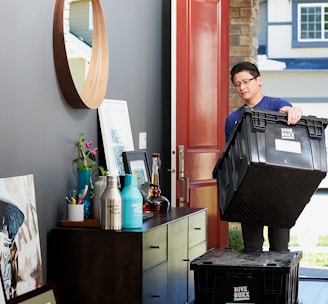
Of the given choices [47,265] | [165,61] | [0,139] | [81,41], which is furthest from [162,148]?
[0,139]

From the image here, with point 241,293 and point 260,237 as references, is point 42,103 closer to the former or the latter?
point 241,293

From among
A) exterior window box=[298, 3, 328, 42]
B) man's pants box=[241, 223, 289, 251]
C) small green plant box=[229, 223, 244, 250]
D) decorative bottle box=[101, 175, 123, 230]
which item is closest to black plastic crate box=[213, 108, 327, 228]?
man's pants box=[241, 223, 289, 251]

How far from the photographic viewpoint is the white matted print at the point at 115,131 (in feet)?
14.7

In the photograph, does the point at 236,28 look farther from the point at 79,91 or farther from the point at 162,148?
the point at 79,91

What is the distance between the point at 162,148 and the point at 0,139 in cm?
255

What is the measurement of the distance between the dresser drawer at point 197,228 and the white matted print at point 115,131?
496mm

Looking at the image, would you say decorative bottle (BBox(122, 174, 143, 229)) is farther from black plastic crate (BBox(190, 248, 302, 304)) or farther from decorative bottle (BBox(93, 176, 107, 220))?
black plastic crate (BBox(190, 248, 302, 304))

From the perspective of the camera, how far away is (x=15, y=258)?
3273 millimetres

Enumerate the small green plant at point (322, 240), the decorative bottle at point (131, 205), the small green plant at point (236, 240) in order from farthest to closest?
the small green plant at point (322, 240), the small green plant at point (236, 240), the decorative bottle at point (131, 205)

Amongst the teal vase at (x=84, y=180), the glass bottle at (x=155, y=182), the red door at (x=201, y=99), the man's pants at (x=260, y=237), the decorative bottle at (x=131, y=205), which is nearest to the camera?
the decorative bottle at (x=131, y=205)

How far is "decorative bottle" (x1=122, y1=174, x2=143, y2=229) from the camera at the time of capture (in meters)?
3.73

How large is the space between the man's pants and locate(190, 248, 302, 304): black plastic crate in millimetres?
580

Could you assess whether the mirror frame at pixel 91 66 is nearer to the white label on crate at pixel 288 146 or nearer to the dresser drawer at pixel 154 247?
the dresser drawer at pixel 154 247

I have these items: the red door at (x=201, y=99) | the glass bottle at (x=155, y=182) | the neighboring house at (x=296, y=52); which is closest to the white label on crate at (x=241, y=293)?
the glass bottle at (x=155, y=182)
